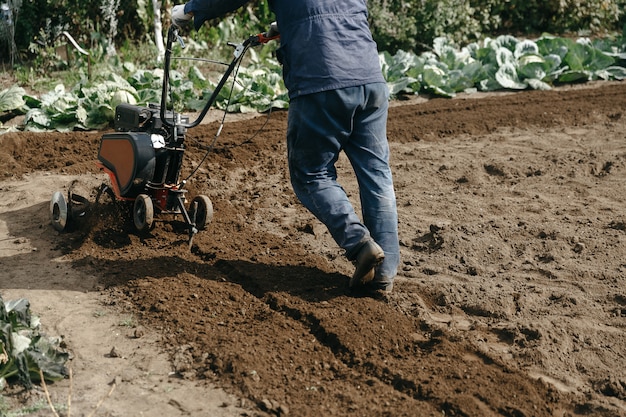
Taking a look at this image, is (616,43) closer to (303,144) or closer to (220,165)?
(220,165)

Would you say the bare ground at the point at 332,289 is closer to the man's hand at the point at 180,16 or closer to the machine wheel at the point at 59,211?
the machine wheel at the point at 59,211

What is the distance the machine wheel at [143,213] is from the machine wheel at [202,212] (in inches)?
15.0

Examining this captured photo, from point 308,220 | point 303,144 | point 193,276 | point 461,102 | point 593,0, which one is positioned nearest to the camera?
point 303,144

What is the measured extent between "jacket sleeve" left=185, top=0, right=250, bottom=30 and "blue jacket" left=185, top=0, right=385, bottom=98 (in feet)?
0.07

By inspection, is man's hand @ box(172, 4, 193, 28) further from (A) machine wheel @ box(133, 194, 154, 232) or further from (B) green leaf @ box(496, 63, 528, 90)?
(B) green leaf @ box(496, 63, 528, 90)

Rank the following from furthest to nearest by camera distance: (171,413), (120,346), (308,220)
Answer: (308,220)
(120,346)
(171,413)

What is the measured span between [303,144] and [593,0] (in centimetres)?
1051

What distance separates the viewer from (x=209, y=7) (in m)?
5.07

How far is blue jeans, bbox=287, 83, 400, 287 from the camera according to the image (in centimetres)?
495

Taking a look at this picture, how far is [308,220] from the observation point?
653cm

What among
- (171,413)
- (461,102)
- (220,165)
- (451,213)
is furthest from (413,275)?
(461,102)

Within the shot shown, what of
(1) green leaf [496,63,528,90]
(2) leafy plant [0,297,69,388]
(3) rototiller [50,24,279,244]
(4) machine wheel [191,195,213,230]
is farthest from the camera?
(1) green leaf [496,63,528,90]

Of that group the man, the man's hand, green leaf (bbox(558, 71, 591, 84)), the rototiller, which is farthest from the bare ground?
green leaf (bbox(558, 71, 591, 84))

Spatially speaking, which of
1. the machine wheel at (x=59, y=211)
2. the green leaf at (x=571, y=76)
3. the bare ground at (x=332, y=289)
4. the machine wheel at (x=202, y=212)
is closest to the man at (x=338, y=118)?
the bare ground at (x=332, y=289)
